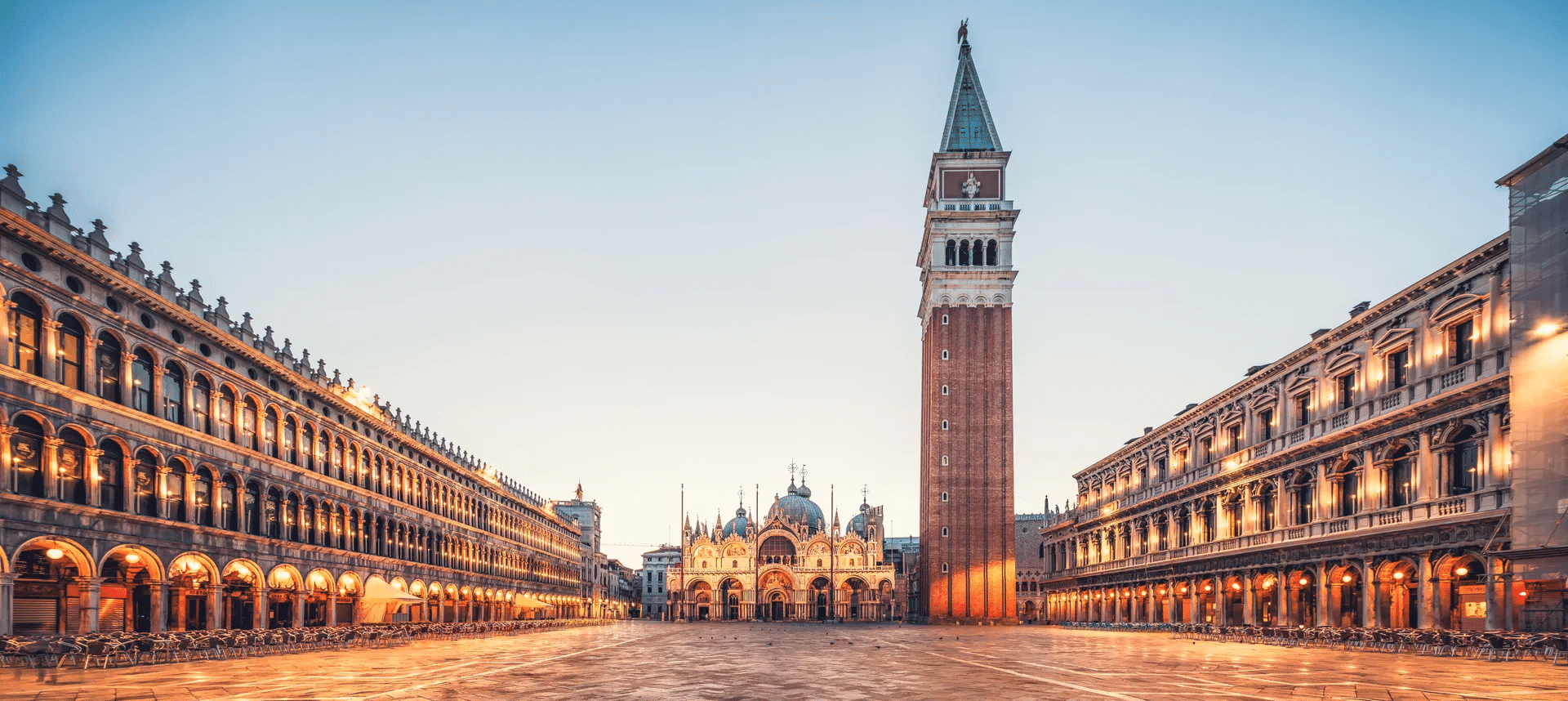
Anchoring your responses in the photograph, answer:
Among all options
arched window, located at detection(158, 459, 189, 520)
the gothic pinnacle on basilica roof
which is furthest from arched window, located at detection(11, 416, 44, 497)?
the gothic pinnacle on basilica roof

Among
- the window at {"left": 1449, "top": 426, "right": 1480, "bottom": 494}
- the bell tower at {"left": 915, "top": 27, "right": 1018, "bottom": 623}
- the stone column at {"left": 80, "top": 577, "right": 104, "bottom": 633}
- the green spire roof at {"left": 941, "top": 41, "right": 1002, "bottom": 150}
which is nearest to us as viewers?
the stone column at {"left": 80, "top": 577, "right": 104, "bottom": 633}

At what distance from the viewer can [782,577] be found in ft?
383

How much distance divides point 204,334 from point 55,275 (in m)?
8.38

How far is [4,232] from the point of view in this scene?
2727 centimetres

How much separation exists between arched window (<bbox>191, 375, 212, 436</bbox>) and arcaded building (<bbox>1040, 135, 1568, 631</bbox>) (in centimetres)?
3948

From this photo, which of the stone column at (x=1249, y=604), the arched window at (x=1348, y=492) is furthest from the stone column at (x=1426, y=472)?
the stone column at (x=1249, y=604)

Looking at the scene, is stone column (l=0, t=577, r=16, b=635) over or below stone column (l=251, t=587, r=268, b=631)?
over

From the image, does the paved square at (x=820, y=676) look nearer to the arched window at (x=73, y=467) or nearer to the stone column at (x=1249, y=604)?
the arched window at (x=73, y=467)

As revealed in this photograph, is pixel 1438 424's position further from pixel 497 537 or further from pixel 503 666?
pixel 497 537

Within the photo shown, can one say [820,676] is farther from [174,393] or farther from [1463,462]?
[174,393]

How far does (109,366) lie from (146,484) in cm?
389

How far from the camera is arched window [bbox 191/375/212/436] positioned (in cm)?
3697

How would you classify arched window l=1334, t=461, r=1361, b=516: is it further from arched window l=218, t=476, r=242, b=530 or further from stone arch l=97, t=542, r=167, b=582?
stone arch l=97, t=542, r=167, b=582

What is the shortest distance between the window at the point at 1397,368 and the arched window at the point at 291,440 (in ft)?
136
